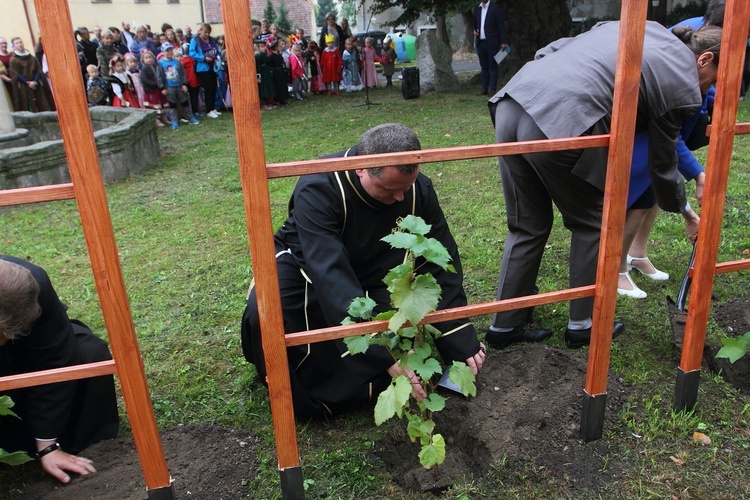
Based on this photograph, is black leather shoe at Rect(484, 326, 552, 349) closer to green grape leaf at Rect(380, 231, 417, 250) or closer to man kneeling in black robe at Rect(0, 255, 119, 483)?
green grape leaf at Rect(380, 231, 417, 250)

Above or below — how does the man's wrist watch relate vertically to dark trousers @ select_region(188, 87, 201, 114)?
below

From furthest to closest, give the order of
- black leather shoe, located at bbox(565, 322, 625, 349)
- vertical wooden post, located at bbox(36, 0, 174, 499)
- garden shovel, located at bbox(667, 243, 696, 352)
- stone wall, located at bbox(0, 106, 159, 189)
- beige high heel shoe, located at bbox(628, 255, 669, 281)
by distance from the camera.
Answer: stone wall, located at bbox(0, 106, 159, 189), beige high heel shoe, located at bbox(628, 255, 669, 281), black leather shoe, located at bbox(565, 322, 625, 349), garden shovel, located at bbox(667, 243, 696, 352), vertical wooden post, located at bbox(36, 0, 174, 499)

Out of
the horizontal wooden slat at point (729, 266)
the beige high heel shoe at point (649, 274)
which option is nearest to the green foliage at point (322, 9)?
the beige high heel shoe at point (649, 274)

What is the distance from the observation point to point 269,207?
1.68 meters

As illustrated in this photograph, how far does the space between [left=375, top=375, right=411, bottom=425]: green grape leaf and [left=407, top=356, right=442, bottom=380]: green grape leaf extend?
56mm

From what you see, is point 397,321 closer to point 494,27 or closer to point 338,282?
point 338,282

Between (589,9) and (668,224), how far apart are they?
25.5m

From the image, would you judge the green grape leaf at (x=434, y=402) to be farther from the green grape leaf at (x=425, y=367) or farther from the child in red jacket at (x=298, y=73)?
the child in red jacket at (x=298, y=73)

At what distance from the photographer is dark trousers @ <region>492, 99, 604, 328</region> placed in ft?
8.50

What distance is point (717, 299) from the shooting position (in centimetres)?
330

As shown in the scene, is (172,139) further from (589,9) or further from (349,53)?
(589,9)

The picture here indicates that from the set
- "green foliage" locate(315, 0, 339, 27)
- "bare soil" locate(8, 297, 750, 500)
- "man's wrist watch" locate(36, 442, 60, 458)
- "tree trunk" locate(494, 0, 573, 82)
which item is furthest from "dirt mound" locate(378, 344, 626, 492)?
"green foliage" locate(315, 0, 339, 27)

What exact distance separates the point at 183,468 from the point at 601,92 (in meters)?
2.15

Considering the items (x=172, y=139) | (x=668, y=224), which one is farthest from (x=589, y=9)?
(x=668, y=224)
